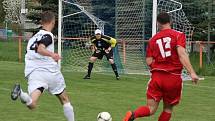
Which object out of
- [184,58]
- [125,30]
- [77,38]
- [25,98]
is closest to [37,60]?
[25,98]

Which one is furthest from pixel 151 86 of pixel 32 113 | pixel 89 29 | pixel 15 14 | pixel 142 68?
pixel 15 14

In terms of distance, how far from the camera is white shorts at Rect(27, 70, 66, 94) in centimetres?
850

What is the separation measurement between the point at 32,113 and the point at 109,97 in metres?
3.36

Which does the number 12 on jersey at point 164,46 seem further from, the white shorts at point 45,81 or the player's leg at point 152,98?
the white shorts at point 45,81

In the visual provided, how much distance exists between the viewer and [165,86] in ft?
27.0

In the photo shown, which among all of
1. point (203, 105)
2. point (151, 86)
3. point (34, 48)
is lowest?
point (203, 105)

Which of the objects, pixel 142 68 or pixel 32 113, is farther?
pixel 142 68

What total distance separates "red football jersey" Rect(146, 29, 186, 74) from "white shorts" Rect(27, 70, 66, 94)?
152 cm

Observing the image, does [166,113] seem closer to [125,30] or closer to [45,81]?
[45,81]

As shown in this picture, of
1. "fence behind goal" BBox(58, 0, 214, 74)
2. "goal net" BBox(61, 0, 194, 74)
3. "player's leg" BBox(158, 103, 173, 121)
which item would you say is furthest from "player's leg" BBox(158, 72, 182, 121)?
"goal net" BBox(61, 0, 194, 74)

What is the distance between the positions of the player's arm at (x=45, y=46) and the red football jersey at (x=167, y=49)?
144 cm

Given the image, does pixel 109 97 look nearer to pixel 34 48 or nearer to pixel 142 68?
pixel 34 48

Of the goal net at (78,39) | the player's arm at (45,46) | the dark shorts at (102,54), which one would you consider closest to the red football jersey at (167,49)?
the player's arm at (45,46)

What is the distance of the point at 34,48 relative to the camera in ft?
28.0
